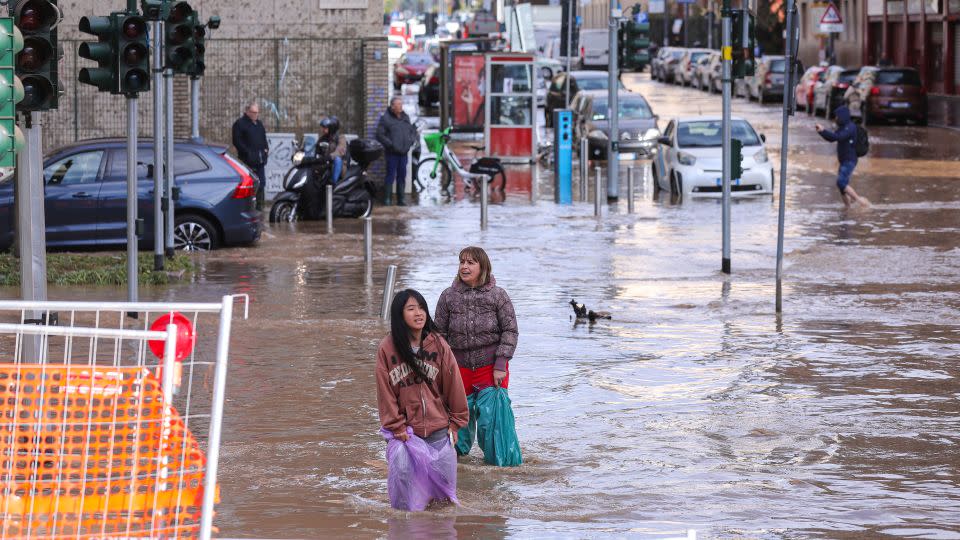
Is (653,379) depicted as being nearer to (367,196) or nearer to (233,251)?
(233,251)

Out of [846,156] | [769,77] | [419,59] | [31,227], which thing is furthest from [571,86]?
[31,227]

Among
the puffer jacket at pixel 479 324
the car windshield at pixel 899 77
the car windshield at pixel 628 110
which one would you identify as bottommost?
the puffer jacket at pixel 479 324

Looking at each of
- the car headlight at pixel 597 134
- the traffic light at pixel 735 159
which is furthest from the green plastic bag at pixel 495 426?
the car headlight at pixel 597 134

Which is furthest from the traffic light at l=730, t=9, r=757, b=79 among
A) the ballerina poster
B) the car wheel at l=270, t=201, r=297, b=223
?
the ballerina poster

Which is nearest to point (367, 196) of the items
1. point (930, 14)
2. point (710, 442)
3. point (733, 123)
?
point (733, 123)

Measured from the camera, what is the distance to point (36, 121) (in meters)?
11.1

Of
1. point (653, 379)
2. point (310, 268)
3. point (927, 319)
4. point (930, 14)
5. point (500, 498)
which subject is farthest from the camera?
point (930, 14)

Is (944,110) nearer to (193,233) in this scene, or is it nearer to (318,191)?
(318,191)

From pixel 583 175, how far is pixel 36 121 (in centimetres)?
1866

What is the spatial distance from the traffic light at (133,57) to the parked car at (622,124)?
2178cm

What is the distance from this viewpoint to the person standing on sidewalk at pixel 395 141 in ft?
92.0

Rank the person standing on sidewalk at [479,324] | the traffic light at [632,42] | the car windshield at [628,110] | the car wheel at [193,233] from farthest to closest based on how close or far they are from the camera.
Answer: the car windshield at [628,110], the traffic light at [632,42], the car wheel at [193,233], the person standing on sidewalk at [479,324]

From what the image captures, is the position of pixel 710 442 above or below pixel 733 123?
below

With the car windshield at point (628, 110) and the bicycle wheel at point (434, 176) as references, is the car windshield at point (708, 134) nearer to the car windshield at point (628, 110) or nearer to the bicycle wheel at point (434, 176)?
the bicycle wheel at point (434, 176)
